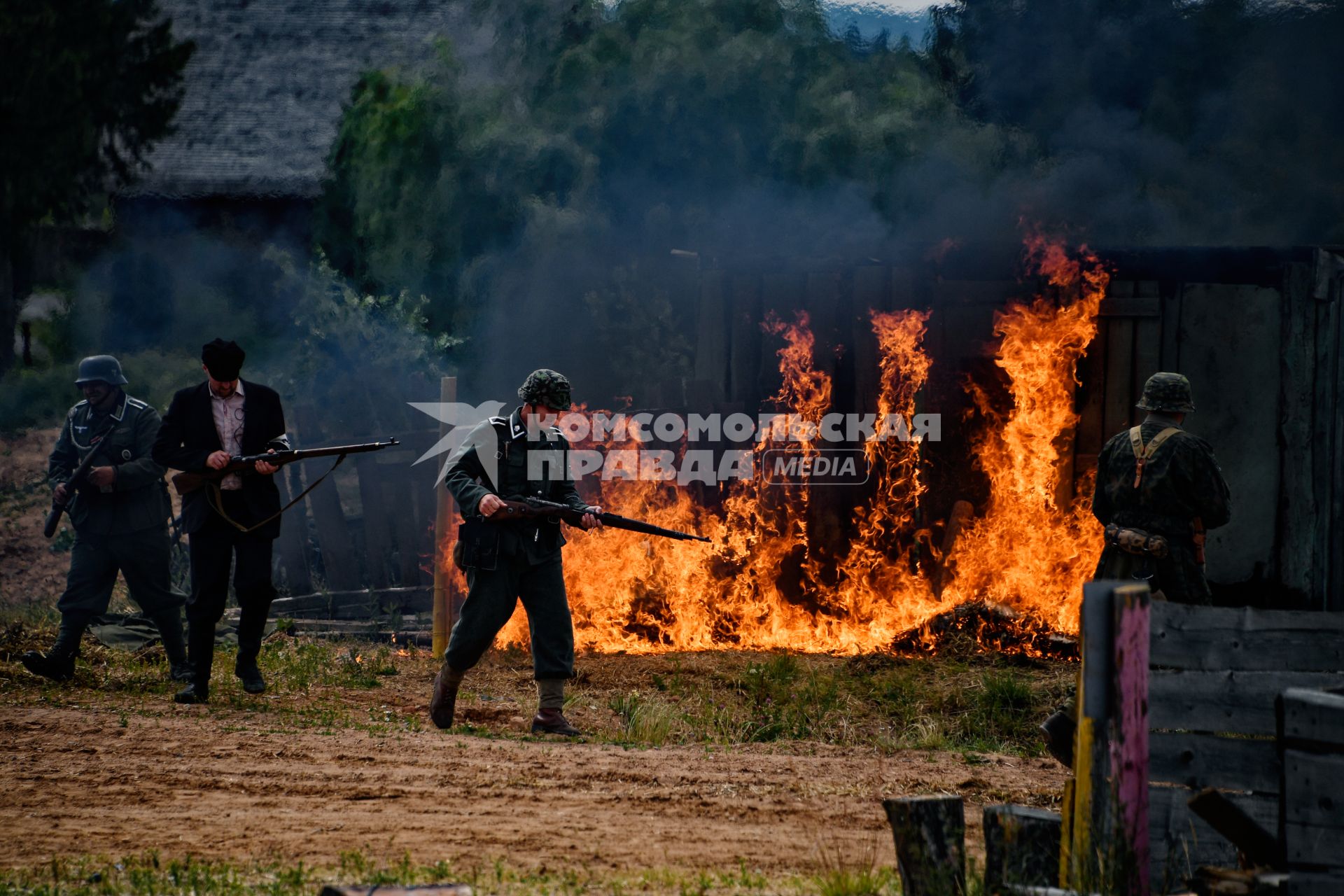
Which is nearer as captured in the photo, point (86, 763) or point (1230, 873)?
point (1230, 873)

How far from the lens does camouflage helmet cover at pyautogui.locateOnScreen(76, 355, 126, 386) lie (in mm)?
8594

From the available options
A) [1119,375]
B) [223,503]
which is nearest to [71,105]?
[223,503]

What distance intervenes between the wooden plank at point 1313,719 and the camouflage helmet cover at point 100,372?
741 centimetres

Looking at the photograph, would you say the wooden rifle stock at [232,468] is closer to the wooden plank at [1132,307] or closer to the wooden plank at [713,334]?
→ the wooden plank at [713,334]

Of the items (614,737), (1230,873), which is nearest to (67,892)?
(614,737)

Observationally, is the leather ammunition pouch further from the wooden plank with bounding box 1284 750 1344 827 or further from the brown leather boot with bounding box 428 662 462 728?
the wooden plank with bounding box 1284 750 1344 827

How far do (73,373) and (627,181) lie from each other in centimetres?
996

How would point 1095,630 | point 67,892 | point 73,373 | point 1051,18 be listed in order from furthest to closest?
point 73,373
point 1051,18
point 67,892
point 1095,630

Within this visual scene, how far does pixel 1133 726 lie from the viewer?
428 centimetres

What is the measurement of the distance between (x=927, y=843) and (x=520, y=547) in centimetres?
357

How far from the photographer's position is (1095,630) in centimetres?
426

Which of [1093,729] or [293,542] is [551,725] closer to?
[1093,729]

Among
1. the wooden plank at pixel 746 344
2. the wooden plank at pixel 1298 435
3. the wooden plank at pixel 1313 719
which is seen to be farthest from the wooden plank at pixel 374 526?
the wooden plank at pixel 1313 719

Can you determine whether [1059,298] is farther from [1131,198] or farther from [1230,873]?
[1230,873]
